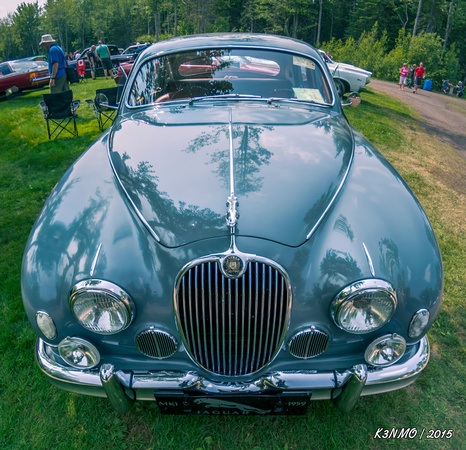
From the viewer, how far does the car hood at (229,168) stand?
6.26 feet

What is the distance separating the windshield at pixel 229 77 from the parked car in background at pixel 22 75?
12.5 m

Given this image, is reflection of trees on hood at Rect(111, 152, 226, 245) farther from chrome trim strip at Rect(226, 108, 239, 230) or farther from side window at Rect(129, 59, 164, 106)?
side window at Rect(129, 59, 164, 106)

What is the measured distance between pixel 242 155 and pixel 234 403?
1311 millimetres

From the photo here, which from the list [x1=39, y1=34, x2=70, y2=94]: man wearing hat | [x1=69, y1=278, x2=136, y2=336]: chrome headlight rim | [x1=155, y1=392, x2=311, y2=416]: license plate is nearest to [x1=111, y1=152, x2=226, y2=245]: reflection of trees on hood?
[x1=69, y1=278, x2=136, y2=336]: chrome headlight rim

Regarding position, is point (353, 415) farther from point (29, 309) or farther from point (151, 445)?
point (29, 309)

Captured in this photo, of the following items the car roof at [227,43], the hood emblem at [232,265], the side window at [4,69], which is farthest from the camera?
the side window at [4,69]

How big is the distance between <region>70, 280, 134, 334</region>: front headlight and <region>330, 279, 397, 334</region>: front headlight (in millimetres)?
936

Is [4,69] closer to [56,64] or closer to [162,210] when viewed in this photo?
[56,64]

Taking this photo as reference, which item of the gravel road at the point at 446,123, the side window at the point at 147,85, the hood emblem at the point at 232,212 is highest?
the side window at the point at 147,85

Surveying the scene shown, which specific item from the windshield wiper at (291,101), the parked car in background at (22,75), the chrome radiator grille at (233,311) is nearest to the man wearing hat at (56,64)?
the windshield wiper at (291,101)

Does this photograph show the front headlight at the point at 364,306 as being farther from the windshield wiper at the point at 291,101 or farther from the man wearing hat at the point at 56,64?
the man wearing hat at the point at 56,64

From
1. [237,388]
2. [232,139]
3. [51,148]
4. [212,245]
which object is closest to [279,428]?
[237,388]

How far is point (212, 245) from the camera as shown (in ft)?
5.81

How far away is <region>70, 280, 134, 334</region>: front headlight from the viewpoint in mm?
1762
